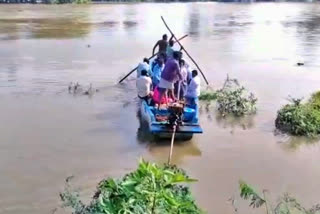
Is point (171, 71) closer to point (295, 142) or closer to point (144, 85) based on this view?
point (144, 85)

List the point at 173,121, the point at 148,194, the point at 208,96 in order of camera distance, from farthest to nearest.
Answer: the point at 208,96 < the point at 173,121 < the point at 148,194

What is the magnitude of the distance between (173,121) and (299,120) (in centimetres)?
274

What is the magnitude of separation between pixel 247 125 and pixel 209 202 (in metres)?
4.04

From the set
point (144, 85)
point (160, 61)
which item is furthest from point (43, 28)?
point (144, 85)

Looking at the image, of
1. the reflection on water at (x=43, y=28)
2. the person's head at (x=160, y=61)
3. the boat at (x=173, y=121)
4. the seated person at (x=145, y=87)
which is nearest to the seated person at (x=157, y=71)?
the person's head at (x=160, y=61)

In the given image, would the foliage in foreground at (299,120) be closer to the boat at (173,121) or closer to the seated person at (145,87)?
the boat at (173,121)

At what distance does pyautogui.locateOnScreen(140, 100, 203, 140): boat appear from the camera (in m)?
8.72

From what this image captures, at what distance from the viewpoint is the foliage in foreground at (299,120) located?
9930mm

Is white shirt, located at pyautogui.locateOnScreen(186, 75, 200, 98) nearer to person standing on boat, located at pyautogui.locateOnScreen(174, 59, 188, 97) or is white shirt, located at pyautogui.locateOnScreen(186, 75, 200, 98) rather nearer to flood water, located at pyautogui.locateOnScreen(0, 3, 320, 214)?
person standing on boat, located at pyautogui.locateOnScreen(174, 59, 188, 97)

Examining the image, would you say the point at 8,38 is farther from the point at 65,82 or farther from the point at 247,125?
the point at 247,125

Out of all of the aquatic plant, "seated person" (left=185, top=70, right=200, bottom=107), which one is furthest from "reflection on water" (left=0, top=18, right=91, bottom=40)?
"seated person" (left=185, top=70, right=200, bottom=107)

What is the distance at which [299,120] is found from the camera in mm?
10055

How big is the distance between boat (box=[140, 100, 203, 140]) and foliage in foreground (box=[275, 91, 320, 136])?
198 cm

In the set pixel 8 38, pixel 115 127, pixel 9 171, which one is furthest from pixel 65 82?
pixel 8 38
